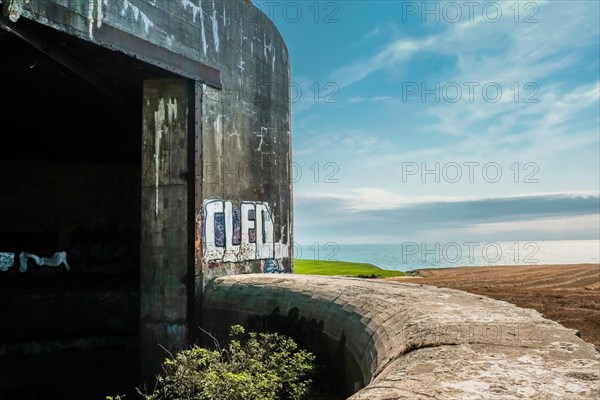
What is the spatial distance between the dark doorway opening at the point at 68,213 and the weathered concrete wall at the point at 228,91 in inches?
19.3

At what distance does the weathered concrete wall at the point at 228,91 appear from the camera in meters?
8.45

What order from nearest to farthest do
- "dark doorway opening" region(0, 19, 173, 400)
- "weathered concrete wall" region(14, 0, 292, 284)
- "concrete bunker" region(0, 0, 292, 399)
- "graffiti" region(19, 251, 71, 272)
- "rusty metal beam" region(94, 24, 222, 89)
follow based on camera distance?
"rusty metal beam" region(94, 24, 222, 89) < "weathered concrete wall" region(14, 0, 292, 284) < "concrete bunker" region(0, 0, 292, 399) < "dark doorway opening" region(0, 19, 173, 400) < "graffiti" region(19, 251, 71, 272)

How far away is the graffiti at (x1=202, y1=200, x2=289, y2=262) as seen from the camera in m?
9.88

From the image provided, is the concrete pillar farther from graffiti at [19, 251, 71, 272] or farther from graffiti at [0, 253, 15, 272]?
graffiti at [0, 253, 15, 272]

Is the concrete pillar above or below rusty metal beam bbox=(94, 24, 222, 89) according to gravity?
below

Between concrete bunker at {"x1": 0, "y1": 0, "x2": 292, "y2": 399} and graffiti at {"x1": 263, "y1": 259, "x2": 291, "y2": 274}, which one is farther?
graffiti at {"x1": 263, "y1": 259, "x2": 291, "y2": 274}

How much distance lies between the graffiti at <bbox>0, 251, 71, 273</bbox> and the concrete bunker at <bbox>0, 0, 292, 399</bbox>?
0.14 feet

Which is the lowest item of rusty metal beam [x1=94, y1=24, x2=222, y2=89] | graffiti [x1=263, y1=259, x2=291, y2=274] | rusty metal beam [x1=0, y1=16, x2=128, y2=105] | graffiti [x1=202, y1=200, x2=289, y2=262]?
graffiti [x1=263, y1=259, x2=291, y2=274]

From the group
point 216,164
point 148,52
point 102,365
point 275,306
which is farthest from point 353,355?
point 102,365

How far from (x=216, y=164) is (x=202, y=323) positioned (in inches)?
137

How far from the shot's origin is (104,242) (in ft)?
47.2

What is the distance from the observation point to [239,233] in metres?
10.8

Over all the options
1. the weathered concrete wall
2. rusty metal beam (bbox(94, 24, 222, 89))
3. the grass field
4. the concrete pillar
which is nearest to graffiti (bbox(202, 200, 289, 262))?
the weathered concrete wall

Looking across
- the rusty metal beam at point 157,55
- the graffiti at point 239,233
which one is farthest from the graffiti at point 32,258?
the rusty metal beam at point 157,55
